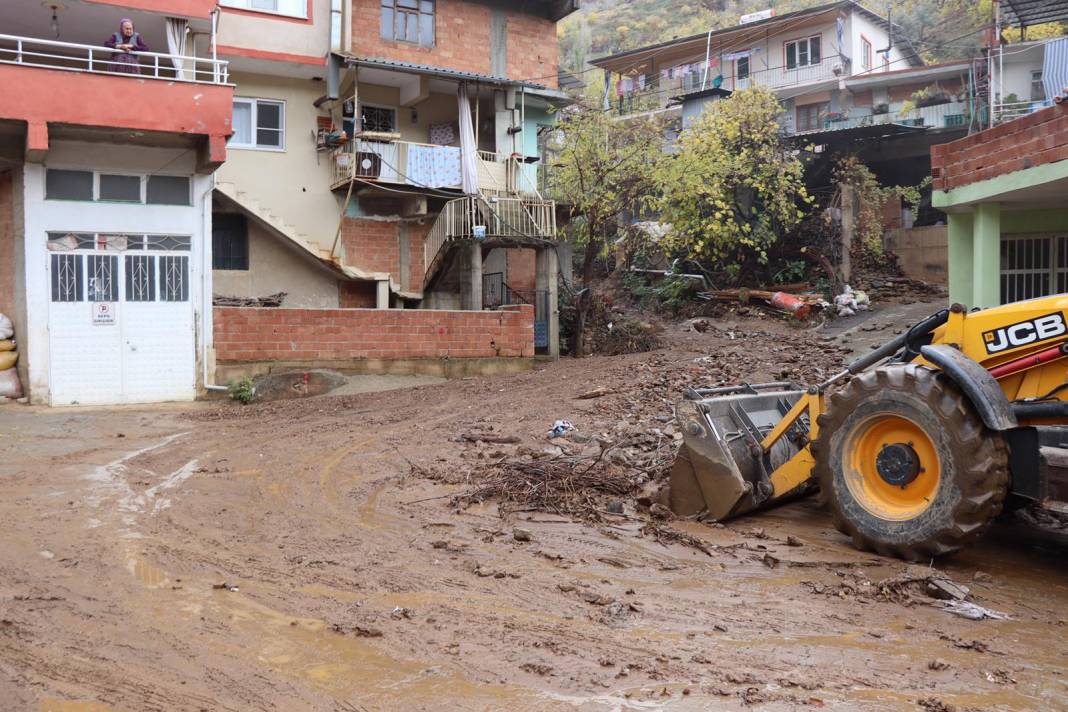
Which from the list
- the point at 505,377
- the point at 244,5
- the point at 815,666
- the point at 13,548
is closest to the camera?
the point at 815,666

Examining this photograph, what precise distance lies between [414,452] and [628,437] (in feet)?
8.57

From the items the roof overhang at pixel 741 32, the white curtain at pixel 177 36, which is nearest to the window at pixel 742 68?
the roof overhang at pixel 741 32

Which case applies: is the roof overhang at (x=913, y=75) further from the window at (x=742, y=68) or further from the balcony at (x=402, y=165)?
the balcony at (x=402, y=165)

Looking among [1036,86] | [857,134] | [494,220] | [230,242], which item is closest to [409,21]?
[494,220]

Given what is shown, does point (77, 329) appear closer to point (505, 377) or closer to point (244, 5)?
point (505, 377)

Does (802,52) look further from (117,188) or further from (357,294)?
(117,188)

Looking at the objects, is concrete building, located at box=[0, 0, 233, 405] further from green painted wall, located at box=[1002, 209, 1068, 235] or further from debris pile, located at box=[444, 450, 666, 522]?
green painted wall, located at box=[1002, 209, 1068, 235]

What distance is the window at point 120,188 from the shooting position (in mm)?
15469

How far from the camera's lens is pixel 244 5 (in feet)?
67.4

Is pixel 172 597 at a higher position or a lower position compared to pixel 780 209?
lower

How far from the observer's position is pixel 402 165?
22094 mm

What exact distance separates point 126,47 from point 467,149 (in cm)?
923

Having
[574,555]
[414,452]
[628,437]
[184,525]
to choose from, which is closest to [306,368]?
[414,452]

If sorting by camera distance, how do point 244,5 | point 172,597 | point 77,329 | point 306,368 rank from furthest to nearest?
point 244,5
point 306,368
point 77,329
point 172,597
